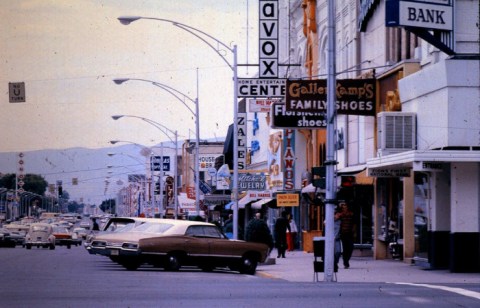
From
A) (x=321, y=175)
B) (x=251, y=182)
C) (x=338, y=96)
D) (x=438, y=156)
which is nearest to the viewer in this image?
(x=321, y=175)

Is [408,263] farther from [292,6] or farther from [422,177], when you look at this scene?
[292,6]

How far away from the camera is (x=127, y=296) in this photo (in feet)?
60.8

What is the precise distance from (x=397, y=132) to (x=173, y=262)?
26.7ft

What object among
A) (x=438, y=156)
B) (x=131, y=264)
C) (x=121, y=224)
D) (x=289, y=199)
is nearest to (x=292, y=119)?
(x=289, y=199)

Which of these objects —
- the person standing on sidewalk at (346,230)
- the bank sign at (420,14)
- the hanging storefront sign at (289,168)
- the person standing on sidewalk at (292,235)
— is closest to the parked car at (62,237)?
the hanging storefront sign at (289,168)

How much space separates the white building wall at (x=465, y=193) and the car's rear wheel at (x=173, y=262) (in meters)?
7.82

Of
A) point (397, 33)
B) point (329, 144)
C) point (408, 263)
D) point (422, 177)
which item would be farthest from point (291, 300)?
point (397, 33)

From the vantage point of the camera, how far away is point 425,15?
28188 millimetres

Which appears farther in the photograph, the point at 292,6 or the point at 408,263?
the point at 292,6

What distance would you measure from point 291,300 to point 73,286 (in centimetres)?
517

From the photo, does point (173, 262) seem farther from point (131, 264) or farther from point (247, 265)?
point (247, 265)

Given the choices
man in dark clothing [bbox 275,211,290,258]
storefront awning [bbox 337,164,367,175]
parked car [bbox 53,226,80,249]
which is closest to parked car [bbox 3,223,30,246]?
parked car [bbox 53,226,80,249]

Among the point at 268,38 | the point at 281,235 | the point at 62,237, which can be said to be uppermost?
the point at 268,38

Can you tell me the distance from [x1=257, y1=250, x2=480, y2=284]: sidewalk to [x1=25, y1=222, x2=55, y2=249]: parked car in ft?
78.6
